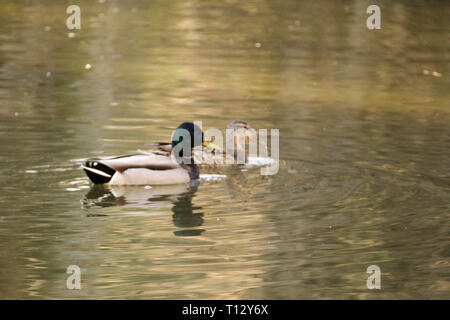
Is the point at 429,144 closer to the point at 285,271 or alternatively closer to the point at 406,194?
the point at 406,194

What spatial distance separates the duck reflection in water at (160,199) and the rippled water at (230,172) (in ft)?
0.07

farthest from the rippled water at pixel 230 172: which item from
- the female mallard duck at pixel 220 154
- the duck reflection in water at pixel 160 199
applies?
the female mallard duck at pixel 220 154

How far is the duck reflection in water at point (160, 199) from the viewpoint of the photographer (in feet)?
28.9

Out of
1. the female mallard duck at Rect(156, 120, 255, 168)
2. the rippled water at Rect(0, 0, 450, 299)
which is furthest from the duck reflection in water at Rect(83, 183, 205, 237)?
the female mallard duck at Rect(156, 120, 255, 168)

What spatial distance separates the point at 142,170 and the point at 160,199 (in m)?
0.57

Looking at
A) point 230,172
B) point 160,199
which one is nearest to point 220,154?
point 230,172

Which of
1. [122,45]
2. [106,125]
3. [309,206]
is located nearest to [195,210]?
[309,206]

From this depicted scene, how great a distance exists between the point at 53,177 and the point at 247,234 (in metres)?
2.82

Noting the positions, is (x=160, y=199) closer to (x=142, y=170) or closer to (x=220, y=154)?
(x=142, y=170)

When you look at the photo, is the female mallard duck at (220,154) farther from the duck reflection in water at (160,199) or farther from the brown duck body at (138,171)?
the duck reflection in water at (160,199)

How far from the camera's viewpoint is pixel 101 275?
286 inches

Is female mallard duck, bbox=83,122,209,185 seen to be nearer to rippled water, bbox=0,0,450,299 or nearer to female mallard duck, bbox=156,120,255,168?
rippled water, bbox=0,0,450,299

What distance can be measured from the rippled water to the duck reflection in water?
2 cm

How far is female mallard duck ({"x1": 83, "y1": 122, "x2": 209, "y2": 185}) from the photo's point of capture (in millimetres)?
9938
